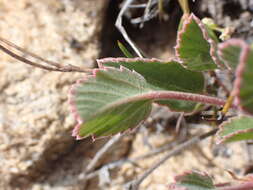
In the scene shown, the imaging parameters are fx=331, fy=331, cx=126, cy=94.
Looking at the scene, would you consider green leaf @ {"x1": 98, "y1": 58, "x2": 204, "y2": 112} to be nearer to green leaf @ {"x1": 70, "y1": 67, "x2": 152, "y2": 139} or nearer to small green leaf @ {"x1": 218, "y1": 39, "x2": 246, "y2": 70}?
green leaf @ {"x1": 70, "y1": 67, "x2": 152, "y2": 139}

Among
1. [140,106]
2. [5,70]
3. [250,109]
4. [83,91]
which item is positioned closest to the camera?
[250,109]

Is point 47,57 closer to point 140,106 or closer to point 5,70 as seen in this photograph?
point 5,70

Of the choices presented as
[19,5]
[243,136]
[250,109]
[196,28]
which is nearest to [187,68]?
[196,28]

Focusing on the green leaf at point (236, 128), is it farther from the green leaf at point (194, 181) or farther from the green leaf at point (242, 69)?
the green leaf at point (242, 69)

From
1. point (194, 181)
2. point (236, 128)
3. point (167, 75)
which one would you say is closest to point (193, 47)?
point (167, 75)

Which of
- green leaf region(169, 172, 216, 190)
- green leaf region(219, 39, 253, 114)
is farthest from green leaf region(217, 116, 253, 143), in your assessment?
green leaf region(219, 39, 253, 114)

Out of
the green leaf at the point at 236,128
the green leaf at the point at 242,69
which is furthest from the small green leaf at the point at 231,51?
the green leaf at the point at 236,128
